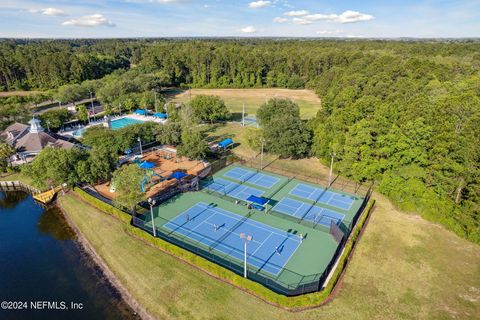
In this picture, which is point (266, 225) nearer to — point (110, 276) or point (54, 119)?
point (110, 276)

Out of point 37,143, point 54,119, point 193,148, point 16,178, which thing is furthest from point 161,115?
point 16,178

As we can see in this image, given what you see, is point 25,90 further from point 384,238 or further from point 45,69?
point 384,238

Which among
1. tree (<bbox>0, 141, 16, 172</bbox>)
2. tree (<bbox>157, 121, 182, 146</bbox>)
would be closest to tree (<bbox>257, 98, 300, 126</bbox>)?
tree (<bbox>157, 121, 182, 146</bbox>)

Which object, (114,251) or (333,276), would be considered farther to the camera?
(114,251)

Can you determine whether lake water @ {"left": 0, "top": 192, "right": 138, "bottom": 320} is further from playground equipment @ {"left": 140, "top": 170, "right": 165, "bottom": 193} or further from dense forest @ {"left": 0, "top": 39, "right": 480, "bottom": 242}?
dense forest @ {"left": 0, "top": 39, "right": 480, "bottom": 242}

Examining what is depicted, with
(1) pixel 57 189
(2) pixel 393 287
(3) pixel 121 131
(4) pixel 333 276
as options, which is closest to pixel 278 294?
(4) pixel 333 276
